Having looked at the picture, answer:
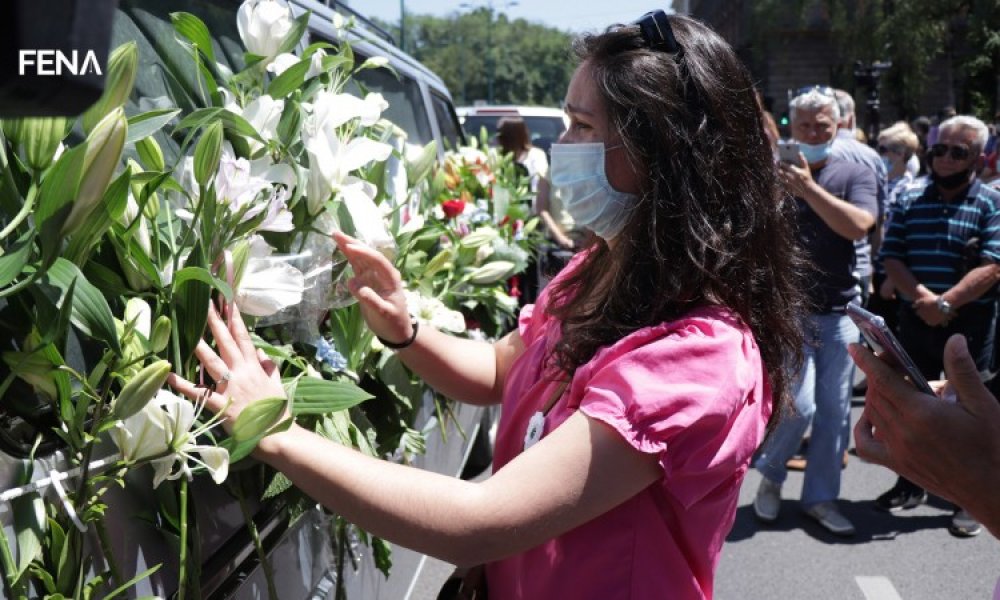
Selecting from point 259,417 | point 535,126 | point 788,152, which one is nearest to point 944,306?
point 788,152

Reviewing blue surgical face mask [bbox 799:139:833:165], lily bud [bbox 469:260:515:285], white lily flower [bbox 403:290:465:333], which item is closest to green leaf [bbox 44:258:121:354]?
white lily flower [bbox 403:290:465:333]

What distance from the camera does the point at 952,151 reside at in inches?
202

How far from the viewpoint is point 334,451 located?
1501 millimetres

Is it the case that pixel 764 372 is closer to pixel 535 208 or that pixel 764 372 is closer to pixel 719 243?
pixel 719 243

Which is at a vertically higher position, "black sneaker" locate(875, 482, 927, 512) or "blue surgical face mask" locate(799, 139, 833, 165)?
"blue surgical face mask" locate(799, 139, 833, 165)

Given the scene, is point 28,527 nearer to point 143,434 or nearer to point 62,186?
point 143,434

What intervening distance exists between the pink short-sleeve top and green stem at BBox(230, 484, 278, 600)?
37 cm

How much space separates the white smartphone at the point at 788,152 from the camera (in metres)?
4.72

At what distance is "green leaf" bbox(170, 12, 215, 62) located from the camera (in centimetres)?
166

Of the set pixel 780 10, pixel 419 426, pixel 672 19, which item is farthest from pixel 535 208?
pixel 780 10

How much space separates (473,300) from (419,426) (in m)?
0.63

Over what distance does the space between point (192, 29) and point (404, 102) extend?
3.33 metres

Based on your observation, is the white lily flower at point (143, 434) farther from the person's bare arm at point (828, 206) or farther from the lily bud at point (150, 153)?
the person's bare arm at point (828, 206)

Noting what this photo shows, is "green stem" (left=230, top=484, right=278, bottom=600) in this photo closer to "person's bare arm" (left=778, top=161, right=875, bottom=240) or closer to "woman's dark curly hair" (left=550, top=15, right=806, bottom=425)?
"woman's dark curly hair" (left=550, top=15, right=806, bottom=425)
